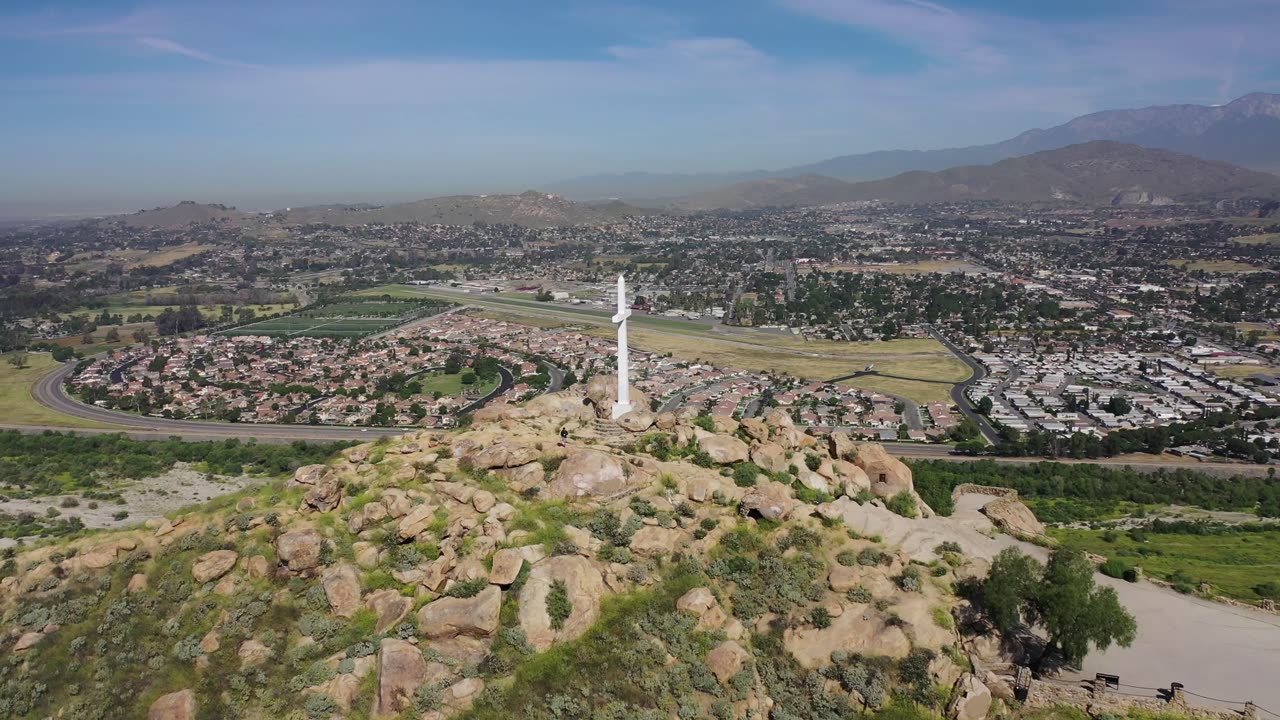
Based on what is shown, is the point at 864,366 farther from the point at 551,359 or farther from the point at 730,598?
the point at 730,598

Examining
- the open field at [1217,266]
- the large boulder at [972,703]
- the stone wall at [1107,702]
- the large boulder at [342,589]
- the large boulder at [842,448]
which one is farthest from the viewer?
the open field at [1217,266]

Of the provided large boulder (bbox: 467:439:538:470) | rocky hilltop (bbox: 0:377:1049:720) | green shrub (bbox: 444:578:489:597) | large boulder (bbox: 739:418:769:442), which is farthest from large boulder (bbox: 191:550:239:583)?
large boulder (bbox: 739:418:769:442)

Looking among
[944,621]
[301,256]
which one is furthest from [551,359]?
[301,256]

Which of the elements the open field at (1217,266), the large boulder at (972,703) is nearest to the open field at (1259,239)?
the open field at (1217,266)

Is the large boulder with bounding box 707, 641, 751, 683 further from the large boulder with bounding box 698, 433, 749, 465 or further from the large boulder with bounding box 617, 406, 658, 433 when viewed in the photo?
the large boulder with bounding box 617, 406, 658, 433

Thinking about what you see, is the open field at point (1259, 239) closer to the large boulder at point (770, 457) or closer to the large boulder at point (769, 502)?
the large boulder at point (770, 457)

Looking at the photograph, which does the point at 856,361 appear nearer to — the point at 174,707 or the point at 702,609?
the point at 702,609
